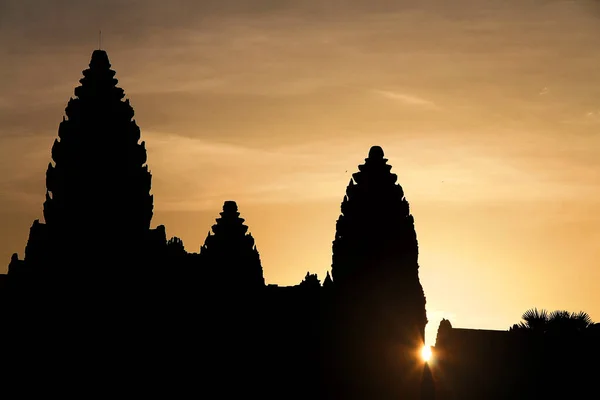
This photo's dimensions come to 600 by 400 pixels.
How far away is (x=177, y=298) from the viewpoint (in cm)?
6156

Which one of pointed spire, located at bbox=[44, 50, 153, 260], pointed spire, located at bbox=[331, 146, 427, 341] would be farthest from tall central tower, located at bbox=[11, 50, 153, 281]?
pointed spire, located at bbox=[331, 146, 427, 341]

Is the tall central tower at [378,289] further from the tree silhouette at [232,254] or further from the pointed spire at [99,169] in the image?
the pointed spire at [99,169]

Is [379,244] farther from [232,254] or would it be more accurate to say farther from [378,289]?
[232,254]

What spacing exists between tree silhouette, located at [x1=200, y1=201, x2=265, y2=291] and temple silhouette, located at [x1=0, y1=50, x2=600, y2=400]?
8 cm

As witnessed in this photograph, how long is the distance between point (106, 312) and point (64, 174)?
6.83m

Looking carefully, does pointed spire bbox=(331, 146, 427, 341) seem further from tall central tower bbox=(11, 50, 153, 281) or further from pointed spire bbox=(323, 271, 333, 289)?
tall central tower bbox=(11, 50, 153, 281)

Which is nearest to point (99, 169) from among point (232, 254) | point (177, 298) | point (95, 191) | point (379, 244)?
point (95, 191)

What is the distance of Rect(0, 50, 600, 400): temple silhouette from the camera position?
190 feet

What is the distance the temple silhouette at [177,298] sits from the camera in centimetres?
5800

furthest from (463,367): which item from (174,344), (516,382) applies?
(174,344)

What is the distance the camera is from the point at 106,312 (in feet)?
193

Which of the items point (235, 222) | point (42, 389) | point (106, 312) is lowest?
point (42, 389)

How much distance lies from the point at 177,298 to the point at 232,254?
4.95 m

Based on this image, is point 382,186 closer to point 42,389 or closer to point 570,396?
point 42,389
